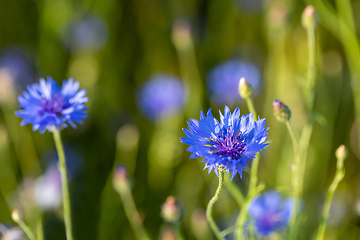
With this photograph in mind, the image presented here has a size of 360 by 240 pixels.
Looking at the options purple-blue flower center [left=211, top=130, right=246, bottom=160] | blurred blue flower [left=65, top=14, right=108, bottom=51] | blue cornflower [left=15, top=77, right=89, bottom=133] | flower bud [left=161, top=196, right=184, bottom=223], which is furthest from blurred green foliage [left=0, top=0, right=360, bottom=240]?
purple-blue flower center [left=211, top=130, right=246, bottom=160]

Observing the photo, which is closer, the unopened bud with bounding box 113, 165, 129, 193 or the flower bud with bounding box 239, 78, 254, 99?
the flower bud with bounding box 239, 78, 254, 99

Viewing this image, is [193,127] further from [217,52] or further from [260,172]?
[217,52]

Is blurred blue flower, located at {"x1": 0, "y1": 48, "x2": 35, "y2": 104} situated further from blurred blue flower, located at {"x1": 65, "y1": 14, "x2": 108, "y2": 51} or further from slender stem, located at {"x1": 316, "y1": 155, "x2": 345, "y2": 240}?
slender stem, located at {"x1": 316, "y1": 155, "x2": 345, "y2": 240}

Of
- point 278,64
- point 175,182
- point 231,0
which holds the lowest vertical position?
point 175,182

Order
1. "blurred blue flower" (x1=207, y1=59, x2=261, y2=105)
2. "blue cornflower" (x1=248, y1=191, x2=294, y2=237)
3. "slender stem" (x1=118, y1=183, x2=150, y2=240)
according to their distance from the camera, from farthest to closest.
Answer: "blurred blue flower" (x1=207, y1=59, x2=261, y2=105) < "slender stem" (x1=118, y1=183, x2=150, y2=240) < "blue cornflower" (x1=248, y1=191, x2=294, y2=237)

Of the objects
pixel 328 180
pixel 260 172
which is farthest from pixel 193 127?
pixel 328 180

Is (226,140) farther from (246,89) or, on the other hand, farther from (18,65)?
(18,65)
